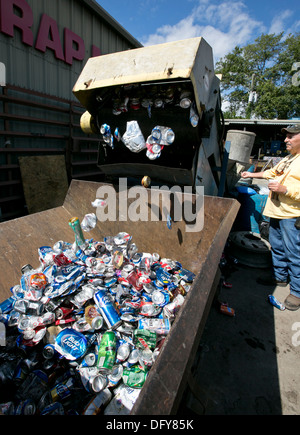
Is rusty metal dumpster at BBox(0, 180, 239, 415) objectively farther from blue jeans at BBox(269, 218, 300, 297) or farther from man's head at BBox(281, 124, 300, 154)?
man's head at BBox(281, 124, 300, 154)

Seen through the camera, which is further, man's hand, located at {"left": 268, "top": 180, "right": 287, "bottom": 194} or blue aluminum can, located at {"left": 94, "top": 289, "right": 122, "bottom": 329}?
man's hand, located at {"left": 268, "top": 180, "right": 287, "bottom": 194}

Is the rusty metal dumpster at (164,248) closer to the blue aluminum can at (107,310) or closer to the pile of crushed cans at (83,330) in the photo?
the pile of crushed cans at (83,330)

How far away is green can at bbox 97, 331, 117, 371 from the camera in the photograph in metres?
1.33

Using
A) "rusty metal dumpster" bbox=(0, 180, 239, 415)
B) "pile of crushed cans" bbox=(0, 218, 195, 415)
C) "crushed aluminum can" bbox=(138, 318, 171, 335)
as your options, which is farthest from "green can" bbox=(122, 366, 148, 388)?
"rusty metal dumpster" bbox=(0, 180, 239, 415)

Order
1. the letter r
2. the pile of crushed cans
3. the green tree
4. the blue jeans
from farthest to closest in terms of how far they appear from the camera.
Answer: the green tree → the letter r → the blue jeans → the pile of crushed cans

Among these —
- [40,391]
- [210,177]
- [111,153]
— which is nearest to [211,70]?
[210,177]

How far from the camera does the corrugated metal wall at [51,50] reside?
3.96m

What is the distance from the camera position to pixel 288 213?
2.62m

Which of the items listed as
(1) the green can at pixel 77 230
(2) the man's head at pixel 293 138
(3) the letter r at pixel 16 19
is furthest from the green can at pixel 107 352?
(3) the letter r at pixel 16 19

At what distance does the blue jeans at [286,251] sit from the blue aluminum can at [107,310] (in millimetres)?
2198

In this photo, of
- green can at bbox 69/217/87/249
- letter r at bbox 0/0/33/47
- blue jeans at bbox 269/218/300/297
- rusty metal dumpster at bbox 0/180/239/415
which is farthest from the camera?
letter r at bbox 0/0/33/47

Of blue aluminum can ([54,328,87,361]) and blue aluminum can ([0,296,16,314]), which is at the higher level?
blue aluminum can ([0,296,16,314])

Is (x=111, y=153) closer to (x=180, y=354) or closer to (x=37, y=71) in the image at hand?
(x=180, y=354)

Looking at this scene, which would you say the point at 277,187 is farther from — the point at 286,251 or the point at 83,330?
the point at 83,330
